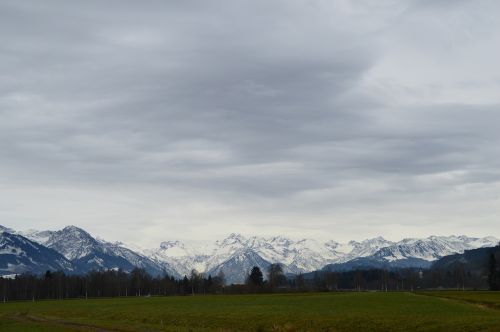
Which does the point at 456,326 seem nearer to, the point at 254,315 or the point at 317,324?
the point at 317,324

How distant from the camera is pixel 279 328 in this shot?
2438 inches

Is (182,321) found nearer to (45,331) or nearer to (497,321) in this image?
(45,331)

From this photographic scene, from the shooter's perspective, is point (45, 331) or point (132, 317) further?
point (132, 317)

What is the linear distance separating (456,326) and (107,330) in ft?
123

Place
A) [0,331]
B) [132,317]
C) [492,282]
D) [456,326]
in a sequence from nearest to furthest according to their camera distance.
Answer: [456,326] < [0,331] < [132,317] < [492,282]

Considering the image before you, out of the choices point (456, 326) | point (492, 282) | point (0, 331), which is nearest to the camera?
point (456, 326)

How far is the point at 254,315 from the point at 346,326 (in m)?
20.0

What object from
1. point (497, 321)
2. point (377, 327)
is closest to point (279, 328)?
point (377, 327)

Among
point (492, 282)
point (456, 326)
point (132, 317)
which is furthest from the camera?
point (492, 282)

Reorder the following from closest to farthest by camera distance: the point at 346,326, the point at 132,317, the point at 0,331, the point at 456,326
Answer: the point at 456,326 → the point at 346,326 → the point at 0,331 → the point at 132,317

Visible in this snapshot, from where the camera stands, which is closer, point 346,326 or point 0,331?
point 346,326

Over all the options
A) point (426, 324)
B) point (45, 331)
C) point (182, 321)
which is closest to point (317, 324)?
point (426, 324)

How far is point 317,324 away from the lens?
6209 cm

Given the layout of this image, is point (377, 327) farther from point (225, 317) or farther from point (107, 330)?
point (107, 330)
